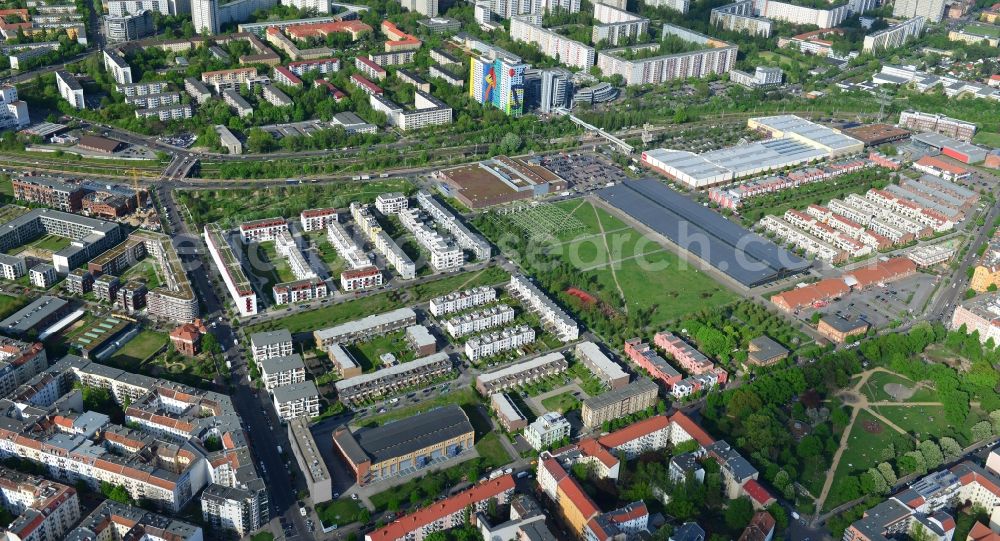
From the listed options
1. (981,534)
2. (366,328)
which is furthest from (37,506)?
(981,534)

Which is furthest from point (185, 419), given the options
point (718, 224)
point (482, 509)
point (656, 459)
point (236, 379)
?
point (718, 224)

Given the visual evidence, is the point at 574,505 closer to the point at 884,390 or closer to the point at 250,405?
the point at 250,405

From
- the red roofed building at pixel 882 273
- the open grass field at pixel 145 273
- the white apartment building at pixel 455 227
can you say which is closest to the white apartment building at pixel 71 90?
the open grass field at pixel 145 273

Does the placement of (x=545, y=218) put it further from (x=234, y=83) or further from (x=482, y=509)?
(x=234, y=83)

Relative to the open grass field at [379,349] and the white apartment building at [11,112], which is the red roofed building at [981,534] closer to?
the open grass field at [379,349]

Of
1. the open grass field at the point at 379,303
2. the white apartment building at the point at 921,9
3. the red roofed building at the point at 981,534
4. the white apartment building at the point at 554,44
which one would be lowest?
the red roofed building at the point at 981,534
